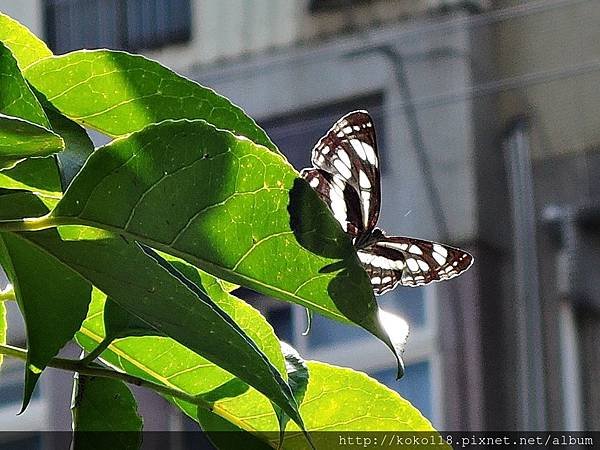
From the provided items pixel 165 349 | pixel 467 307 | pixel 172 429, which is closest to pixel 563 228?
pixel 467 307

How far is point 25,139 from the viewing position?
0.46ft

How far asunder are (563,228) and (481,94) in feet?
1.26

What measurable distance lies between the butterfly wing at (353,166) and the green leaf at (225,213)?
0.27 feet

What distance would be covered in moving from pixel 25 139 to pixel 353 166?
13cm

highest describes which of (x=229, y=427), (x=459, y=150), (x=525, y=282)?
(x=229, y=427)

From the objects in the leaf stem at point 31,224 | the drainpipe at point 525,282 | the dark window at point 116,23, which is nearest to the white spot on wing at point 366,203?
the leaf stem at point 31,224

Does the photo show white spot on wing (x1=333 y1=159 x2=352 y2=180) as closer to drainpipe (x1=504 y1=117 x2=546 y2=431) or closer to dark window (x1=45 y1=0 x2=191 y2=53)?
drainpipe (x1=504 y1=117 x2=546 y2=431)

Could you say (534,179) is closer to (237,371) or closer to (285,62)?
(285,62)

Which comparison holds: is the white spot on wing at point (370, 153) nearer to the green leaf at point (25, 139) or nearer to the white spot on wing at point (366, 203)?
the white spot on wing at point (366, 203)

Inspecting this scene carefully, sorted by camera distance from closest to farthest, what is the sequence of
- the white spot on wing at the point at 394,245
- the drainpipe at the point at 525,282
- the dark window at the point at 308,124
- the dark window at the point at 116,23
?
the white spot on wing at the point at 394,245 → the drainpipe at the point at 525,282 → the dark window at the point at 308,124 → the dark window at the point at 116,23

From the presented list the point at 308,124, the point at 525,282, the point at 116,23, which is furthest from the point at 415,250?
the point at 116,23

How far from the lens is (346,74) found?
2.59 metres

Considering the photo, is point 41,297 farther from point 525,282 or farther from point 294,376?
point 525,282

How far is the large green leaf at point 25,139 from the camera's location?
0.14 m
